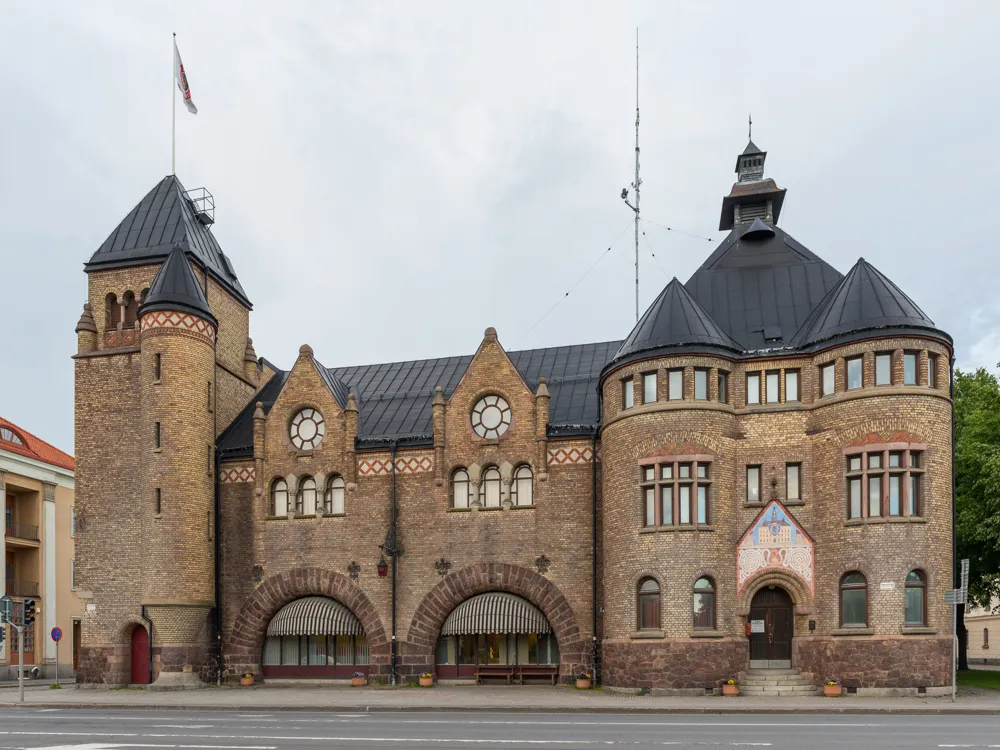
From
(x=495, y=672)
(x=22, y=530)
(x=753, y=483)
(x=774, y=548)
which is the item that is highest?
(x=753, y=483)

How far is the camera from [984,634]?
64.4 metres

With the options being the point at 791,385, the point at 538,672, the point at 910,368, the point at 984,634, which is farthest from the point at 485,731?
the point at 984,634

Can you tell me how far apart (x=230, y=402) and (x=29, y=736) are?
2113 centimetres

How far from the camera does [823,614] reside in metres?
29.7

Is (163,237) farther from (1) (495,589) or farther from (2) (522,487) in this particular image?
(1) (495,589)

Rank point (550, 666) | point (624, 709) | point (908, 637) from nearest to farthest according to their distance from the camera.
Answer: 1. point (624, 709)
2. point (908, 637)
3. point (550, 666)

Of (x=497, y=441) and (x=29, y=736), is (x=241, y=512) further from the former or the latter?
(x=29, y=736)

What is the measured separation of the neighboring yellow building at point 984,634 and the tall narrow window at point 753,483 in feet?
130

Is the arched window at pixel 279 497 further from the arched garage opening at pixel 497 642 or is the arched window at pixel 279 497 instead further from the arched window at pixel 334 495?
the arched garage opening at pixel 497 642

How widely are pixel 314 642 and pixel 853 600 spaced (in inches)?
744

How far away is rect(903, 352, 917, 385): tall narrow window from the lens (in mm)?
29500

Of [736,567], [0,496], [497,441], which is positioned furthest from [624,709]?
[0,496]

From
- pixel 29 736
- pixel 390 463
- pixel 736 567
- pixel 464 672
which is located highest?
pixel 390 463

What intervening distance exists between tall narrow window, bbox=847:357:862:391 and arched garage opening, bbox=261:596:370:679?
18652mm
